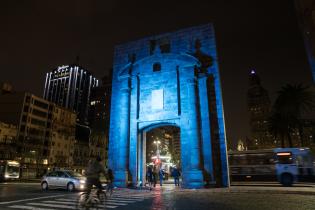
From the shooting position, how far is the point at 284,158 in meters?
23.0

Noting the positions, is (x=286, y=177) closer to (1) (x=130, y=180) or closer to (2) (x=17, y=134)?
(1) (x=130, y=180)

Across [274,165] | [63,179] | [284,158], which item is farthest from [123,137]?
[284,158]

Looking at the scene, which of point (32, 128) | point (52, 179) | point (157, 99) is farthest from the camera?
point (32, 128)

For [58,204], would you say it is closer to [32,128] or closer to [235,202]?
[235,202]

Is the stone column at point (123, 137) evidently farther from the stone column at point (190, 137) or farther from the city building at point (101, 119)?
the city building at point (101, 119)

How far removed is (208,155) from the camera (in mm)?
20000

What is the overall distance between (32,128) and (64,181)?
51518 mm

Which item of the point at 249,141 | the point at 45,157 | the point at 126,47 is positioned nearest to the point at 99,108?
the point at 45,157

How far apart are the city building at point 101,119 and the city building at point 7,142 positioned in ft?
81.4

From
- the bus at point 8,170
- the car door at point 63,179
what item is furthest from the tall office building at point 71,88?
the car door at point 63,179

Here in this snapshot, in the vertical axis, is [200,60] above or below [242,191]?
above

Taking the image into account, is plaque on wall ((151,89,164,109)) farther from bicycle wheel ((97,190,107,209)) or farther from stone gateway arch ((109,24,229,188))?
bicycle wheel ((97,190,107,209))

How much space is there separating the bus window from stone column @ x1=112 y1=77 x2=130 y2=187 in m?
14.8

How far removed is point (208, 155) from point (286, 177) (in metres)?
8.61
